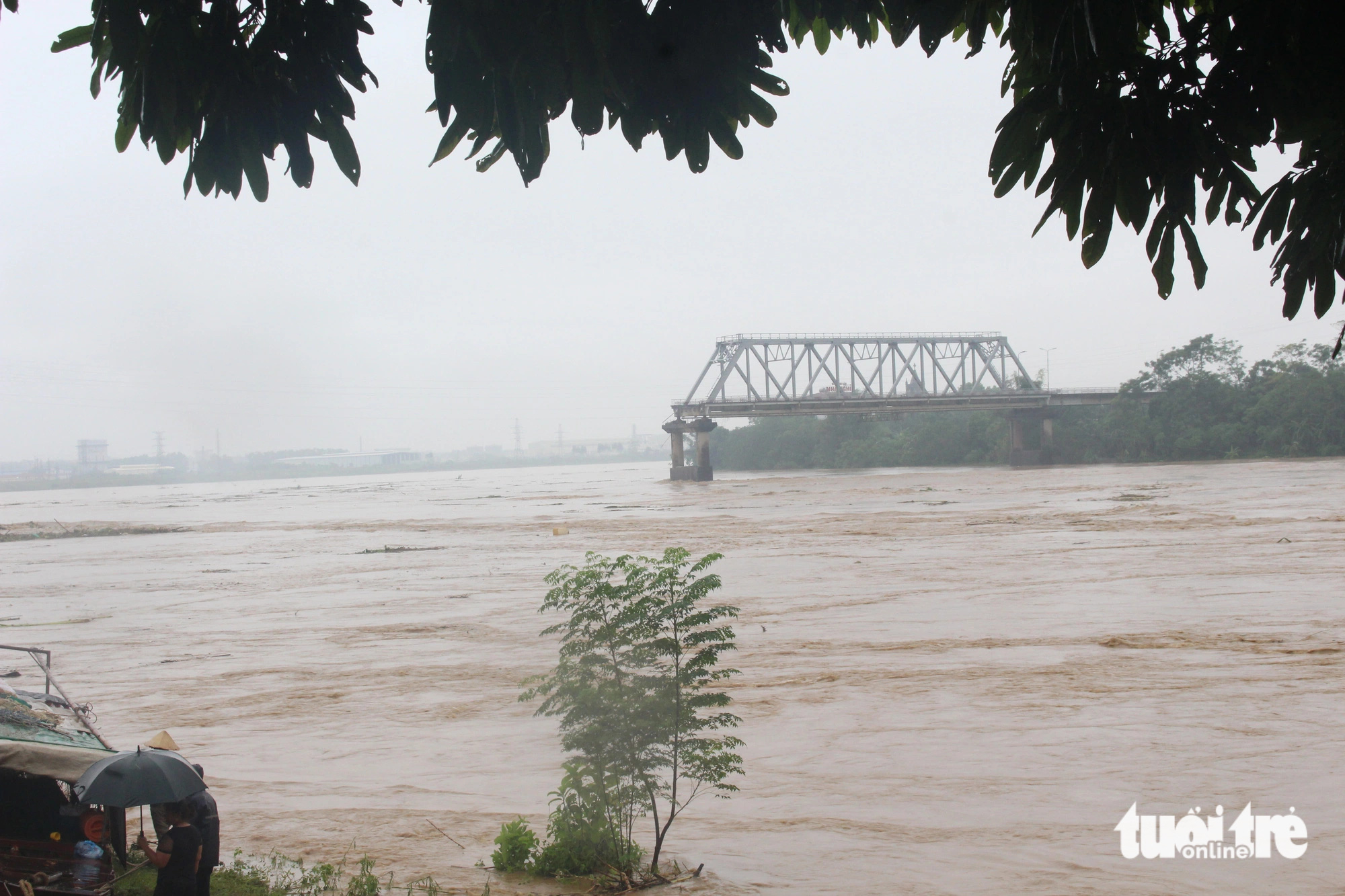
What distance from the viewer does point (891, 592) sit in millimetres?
21328

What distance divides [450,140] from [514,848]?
5684 millimetres

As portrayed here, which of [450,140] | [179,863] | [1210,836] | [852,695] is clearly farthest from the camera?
[852,695]

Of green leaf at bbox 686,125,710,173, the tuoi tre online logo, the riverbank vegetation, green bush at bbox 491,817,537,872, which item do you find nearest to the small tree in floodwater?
the riverbank vegetation

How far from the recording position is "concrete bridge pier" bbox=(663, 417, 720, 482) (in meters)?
91.6

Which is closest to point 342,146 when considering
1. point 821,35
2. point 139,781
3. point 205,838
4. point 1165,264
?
point 821,35

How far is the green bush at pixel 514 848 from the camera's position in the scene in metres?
7.47

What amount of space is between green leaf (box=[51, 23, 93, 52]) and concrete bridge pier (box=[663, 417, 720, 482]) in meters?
87.3

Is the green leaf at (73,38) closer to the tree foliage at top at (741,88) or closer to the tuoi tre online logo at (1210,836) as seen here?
the tree foliage at top at (741,88)

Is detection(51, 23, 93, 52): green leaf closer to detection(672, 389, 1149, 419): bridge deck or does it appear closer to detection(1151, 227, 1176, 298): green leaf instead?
detection(1151, 227, 1176, 298): green leaf

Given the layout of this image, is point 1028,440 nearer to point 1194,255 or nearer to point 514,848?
point 514,848

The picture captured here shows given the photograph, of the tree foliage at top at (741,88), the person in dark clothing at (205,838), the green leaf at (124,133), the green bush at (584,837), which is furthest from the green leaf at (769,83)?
the person in dark clothing at (205,838)

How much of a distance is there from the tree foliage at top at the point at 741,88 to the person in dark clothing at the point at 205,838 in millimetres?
4883

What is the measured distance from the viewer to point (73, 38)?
3.33 metres

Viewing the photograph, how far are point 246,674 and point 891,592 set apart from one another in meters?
12.3
